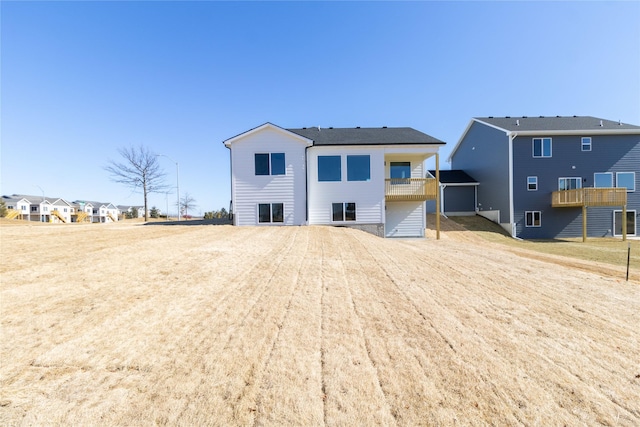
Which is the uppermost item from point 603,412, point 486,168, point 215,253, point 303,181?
point 486,168

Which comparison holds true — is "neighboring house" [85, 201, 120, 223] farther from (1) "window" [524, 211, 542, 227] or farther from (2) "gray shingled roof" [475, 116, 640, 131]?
(1) "window" [524, 211, 542, 227]

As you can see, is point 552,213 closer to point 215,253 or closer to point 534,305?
point 534,305

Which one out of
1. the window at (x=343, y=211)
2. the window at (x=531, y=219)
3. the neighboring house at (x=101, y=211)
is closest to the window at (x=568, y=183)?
the window at (x=531, y=219)

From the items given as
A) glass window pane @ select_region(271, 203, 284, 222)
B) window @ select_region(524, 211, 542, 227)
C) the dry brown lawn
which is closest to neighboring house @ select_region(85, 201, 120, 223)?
glass window pane @ select_region(271, 203, 284, 222)

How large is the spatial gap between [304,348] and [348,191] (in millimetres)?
13990

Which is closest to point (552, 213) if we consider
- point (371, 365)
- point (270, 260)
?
point (270, 260)

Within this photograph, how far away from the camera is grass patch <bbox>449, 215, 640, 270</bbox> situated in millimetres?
13102

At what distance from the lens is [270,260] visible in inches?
277

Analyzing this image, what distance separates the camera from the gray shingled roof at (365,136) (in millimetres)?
16656

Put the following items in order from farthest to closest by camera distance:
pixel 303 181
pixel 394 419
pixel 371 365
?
pixel 303 181 → pixel 371 365 → pixel 394 419

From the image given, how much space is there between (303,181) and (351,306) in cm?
1247

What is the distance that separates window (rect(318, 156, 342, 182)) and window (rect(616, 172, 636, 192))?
23.0 m

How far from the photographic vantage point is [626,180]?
2130cm

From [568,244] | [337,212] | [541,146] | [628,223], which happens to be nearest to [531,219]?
[568,244]
